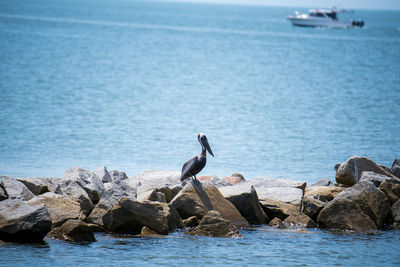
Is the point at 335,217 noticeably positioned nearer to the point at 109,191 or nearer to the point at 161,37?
the point at 109,191

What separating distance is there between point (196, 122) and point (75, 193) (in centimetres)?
1988

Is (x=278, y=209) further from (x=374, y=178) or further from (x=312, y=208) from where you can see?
(x=374, y=178)

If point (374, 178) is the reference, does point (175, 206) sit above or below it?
below

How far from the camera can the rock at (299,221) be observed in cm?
1355

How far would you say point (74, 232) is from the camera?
462 inches

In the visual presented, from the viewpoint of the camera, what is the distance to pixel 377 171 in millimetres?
15984

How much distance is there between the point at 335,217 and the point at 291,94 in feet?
107

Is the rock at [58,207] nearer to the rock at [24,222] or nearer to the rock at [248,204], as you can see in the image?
the rock at [24,222]

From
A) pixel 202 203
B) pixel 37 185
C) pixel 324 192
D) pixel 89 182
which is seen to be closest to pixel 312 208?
pixel 324 192

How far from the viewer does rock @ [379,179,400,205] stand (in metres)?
14.4

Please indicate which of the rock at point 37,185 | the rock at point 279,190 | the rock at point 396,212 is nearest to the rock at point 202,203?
the rock at point 279,190

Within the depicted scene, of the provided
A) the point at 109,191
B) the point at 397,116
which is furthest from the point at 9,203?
the point at 397,116

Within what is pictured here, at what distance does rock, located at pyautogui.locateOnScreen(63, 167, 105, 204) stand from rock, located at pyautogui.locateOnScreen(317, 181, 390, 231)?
4873 mm

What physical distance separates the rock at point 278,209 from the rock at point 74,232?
159 inches
